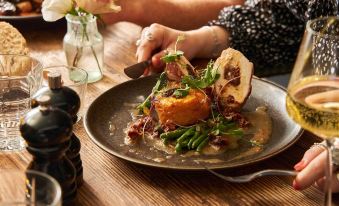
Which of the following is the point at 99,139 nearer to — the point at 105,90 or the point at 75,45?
the point at 105,90

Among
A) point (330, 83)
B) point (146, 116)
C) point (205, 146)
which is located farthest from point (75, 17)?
point (330, 83)

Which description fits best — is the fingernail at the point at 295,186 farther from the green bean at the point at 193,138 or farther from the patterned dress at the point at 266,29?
the patterned dress at the point at 266,29

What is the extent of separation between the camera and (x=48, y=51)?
72.7 inches

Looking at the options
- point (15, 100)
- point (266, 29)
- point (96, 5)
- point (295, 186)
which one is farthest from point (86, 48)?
point (295, 186)

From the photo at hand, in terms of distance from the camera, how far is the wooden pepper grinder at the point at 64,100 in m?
1.06

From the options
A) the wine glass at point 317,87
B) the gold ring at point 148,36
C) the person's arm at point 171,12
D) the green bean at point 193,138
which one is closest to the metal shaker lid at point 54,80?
the green bean at point 193,138

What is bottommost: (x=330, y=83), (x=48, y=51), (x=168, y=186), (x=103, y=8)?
(x=48, y=51)

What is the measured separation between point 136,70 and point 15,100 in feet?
1.42

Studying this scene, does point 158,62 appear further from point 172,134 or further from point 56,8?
point 172,134

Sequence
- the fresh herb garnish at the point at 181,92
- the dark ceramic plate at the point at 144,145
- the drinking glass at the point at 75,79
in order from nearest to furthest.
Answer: the dark ceramic plate at the point at 144,145 < the fresh herb garnish at the point at 181,92 < the drinking glass at the point at 75,79

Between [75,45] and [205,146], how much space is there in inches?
23.7

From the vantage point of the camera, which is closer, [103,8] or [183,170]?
[183,170]

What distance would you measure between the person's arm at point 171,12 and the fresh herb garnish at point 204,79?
2.21 feet

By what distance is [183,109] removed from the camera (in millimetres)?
1267
